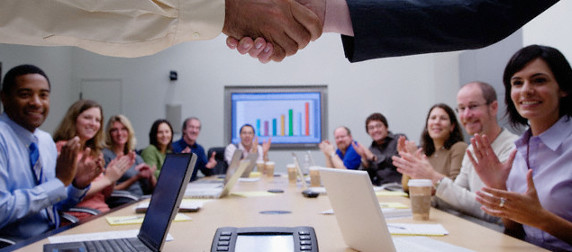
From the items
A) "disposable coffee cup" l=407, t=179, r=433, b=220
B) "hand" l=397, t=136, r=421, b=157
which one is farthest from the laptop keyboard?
"hand" l=397, t=136, r=421, b=157

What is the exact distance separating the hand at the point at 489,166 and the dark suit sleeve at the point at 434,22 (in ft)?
2.44

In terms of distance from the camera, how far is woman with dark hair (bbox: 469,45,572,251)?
1557 mm

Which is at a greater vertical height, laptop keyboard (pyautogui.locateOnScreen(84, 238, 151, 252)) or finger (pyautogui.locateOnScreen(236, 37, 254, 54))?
finger (pyautogui.locateOnScreen(236, 37, 254, 54))

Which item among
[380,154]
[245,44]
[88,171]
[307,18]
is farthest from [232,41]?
[380,154]

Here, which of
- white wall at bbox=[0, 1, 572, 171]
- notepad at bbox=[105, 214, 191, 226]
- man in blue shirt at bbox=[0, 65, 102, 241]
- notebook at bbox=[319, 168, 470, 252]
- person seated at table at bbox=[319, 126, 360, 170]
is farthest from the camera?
white wall at bbox=[0, 1, 572, 171]

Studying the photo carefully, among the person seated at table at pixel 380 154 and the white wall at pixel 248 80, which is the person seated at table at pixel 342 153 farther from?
the white wall at pixel 248 80

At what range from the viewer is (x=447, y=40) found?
1025 millimetres

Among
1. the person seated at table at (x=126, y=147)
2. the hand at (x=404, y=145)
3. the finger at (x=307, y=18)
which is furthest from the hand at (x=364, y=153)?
the finger at (x=307, y=18)

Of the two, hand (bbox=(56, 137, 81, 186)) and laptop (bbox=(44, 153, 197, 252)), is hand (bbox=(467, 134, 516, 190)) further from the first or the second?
hand (bbox=(56, 137, 81, 186))

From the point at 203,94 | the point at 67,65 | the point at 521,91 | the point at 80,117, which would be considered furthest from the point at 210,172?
the point at 521,91

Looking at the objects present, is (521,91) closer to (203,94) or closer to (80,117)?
(80,117)

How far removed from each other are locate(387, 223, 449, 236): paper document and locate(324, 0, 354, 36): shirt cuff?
2.02 ft

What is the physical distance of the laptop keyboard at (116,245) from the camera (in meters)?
1.06

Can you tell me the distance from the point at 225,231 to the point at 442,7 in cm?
73
